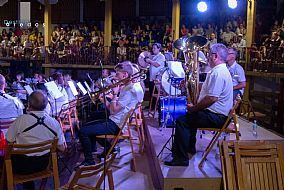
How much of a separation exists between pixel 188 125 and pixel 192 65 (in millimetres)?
913

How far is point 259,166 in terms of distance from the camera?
415cm

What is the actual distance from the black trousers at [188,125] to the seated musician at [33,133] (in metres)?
1.27

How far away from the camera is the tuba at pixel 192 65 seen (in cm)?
515

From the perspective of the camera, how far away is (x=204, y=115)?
471 centimetres

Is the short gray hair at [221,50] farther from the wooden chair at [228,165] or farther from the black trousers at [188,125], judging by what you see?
→ the wooden chair at [228,165]

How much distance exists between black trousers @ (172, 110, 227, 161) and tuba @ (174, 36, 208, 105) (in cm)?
41

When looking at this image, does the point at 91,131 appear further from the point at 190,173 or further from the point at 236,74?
the point at 236,74

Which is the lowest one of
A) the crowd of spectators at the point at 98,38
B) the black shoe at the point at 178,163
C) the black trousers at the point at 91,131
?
the black shoe at the point at 178,163

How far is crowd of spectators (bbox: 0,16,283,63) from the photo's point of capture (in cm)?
1505

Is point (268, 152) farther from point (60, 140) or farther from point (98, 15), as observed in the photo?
point (98, 15)

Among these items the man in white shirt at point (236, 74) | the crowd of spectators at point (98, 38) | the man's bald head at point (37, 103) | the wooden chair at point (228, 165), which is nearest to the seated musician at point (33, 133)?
the man's bald head at point (37, 103)

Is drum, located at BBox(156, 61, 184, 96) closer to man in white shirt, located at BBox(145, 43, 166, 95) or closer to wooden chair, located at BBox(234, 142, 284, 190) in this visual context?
man in white shirt, located at BBox(145, 43, 166, 95)

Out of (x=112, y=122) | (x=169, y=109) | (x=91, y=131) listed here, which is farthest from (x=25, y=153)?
(x=169, y=109)

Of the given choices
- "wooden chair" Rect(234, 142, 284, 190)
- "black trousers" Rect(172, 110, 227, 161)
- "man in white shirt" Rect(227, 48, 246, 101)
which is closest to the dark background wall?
"man in white shirt" Rect(227, 48, 246, 101)
